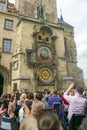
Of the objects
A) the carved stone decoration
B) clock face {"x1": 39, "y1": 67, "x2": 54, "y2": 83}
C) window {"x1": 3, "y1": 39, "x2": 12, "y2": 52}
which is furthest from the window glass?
clock face {"x1": 39, "y1": 67, "x2": 54, "y2": 83}

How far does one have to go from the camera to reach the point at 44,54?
20656 millimetres

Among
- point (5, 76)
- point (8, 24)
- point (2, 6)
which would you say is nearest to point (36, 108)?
point (5, 76)

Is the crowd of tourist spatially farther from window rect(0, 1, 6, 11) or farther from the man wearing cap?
window rect(0, 1, 6, 11)

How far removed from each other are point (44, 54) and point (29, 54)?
177cm

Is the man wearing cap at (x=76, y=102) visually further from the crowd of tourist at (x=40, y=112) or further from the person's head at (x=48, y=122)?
the person's head at (x=48, y=122)

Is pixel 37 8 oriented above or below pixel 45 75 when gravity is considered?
above

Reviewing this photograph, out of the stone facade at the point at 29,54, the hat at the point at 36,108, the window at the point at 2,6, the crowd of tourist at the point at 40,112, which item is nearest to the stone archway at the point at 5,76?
the stone facade at the point at 29,54

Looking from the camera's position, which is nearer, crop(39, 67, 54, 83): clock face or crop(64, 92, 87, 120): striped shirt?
crop(64, 92, 87, 120): striped shirt

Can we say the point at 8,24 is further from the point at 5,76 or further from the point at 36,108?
the point at 36,108

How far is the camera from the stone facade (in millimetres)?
19297

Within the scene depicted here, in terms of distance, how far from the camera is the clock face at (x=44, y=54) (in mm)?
20391

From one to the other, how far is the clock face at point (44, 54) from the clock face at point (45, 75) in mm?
1250

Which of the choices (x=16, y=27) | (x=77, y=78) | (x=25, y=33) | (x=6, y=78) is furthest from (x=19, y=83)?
(x=77, y=78)

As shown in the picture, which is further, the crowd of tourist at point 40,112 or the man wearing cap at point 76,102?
the man wearing cap at point 76,102
